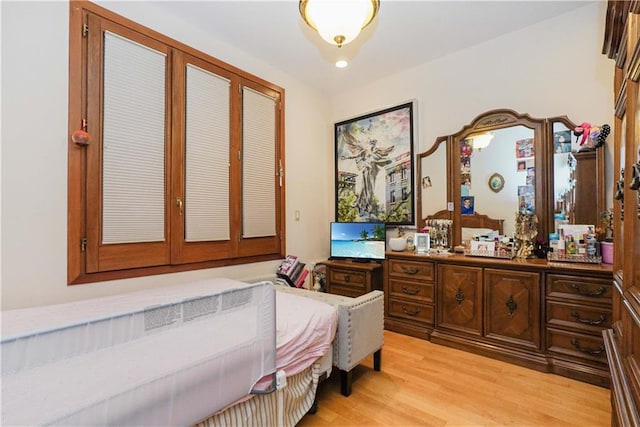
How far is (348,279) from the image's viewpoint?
336 centimetres

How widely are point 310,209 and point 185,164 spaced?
66.9 inches

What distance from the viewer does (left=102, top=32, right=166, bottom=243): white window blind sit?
2139mm

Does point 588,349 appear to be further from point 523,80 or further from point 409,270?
point 523,80

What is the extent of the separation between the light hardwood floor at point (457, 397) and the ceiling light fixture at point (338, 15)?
2332 mm

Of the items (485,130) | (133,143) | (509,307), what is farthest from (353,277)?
(133,143)

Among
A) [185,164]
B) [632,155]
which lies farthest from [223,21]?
[632,155]

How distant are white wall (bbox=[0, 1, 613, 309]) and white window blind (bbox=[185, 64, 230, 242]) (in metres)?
0.34

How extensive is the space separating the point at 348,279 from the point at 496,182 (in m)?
1.81

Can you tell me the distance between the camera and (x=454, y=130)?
3.12m

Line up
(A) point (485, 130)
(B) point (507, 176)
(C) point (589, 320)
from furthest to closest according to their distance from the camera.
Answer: (A) point (485, 130) → (B) point (507, 176) → (C) point (589, 320)

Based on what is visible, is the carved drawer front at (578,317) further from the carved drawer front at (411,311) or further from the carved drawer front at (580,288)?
the carved drawer front at (411,311)

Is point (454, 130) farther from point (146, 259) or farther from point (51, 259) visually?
point (51, 259)

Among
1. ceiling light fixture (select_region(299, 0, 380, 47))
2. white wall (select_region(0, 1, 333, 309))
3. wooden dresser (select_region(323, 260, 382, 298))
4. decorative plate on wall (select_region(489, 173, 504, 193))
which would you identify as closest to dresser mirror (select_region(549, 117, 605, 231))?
decorative plate on wall (select_region(489, 173, 504, 193))

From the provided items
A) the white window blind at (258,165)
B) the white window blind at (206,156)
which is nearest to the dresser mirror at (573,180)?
the white window blind at (258,165)
